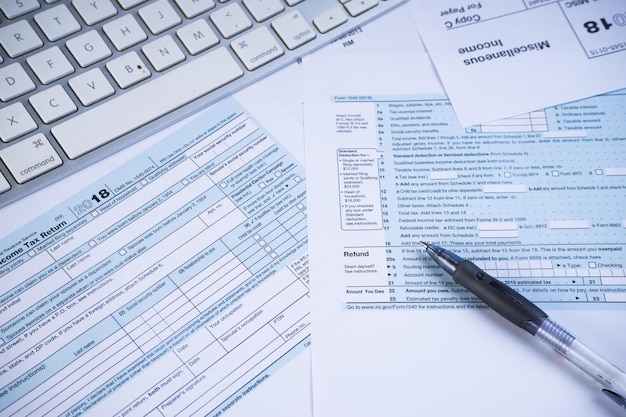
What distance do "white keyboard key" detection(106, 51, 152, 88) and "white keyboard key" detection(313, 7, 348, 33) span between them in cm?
16

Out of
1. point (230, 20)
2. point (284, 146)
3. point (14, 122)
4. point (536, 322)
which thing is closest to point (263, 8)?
point (230, 20)

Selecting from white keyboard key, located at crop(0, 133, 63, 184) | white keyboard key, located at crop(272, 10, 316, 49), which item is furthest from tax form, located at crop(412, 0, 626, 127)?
white keyboard key, located at crop(0, 133, 63, 184)

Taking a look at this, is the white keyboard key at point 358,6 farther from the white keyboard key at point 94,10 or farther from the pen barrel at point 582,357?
the pen barrel at point 582,357

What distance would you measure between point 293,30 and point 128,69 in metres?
0.15

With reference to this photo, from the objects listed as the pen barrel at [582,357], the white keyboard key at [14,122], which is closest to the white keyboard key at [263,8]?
the white keyboard key at [14,122]

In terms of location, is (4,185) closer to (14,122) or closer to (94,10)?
(14,122)

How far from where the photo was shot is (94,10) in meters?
→ 0.50

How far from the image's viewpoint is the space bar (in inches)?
18.3

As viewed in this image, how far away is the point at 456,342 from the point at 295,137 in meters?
0.22

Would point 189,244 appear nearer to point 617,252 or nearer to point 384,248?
point 384,248

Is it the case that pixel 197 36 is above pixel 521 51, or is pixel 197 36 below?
above

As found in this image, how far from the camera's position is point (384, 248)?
46cm

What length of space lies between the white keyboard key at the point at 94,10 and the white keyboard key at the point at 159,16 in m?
0.03

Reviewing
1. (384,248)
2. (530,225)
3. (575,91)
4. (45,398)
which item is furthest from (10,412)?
(575,91)
